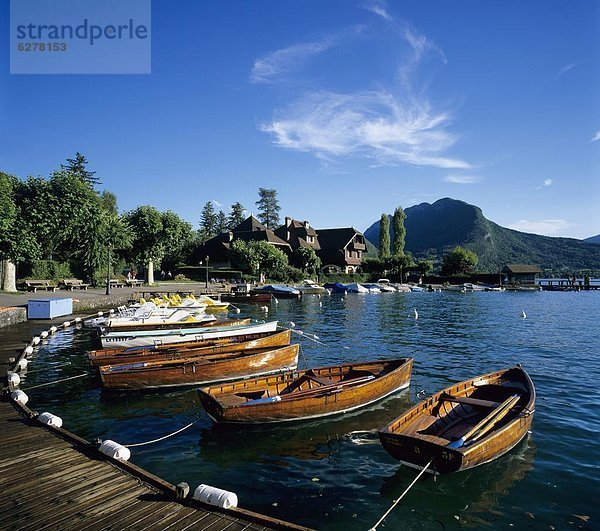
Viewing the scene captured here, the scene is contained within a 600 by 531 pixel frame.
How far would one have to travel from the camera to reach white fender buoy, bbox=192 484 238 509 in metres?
6.46

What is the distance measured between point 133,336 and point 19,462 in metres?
12.2

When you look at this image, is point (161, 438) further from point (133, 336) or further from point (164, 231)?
point (164, 231)

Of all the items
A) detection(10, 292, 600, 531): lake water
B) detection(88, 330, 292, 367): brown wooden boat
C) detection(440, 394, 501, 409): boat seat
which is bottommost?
detection(10, 292, 600, 531): lake water

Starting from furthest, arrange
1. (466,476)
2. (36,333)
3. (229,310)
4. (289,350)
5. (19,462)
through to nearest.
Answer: (229,310) → (36,333) → (289,350) → (466,476) → (19,462)

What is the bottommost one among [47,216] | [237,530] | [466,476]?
[466,476]

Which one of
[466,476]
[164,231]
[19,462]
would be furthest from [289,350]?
[164,231]

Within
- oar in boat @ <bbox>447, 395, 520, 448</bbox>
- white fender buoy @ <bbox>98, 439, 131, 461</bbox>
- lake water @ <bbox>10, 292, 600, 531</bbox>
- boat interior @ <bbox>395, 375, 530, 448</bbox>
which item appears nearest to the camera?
lake water @ <bbox>10, 292, 600, 531</bbox>

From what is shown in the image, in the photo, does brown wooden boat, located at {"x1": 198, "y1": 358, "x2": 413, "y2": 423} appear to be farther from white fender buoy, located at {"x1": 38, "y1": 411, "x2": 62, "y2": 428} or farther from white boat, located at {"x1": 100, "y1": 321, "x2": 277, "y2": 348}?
white boat, located at {"x1": 100, "y1": 321, "x2": 277, "y2": 348}

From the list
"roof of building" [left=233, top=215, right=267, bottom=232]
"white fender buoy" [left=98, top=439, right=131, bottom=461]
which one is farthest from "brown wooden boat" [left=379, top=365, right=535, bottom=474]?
"roof of building" [left=233, top=215, right=267, bottom=232]

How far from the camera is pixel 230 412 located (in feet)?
35.9

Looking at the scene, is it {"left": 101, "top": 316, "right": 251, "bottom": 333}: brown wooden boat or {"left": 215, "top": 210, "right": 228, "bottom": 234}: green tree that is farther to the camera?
{"left": 215, "top": 210, "right": 228, "bottom": 234}: green tree

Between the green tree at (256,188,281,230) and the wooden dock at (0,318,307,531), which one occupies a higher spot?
the green tree at (256,188,281,230)

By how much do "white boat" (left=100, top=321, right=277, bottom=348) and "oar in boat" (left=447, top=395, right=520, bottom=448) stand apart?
13.7 m

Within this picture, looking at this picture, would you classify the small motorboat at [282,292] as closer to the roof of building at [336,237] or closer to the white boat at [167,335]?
the white boat at [167,335]
